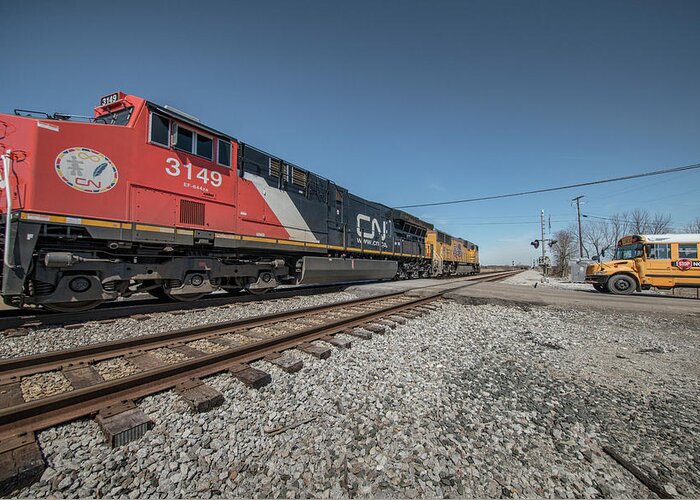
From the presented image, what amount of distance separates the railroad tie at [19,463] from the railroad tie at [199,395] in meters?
0.89

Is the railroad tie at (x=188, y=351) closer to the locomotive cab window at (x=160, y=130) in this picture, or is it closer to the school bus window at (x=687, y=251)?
the locomotive cab window at (x=160, y=130)

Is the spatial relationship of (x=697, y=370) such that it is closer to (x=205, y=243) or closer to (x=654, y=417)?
(x=654, y=417)

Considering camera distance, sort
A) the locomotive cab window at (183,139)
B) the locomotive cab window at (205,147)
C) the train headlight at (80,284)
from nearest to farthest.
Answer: the train headlight at (80,284) < the locomotive cab window at (183,139) < the locomotive cab window at (205,147)

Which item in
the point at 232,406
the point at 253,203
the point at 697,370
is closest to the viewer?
the point at 232,406

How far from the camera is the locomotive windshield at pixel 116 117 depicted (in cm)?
588

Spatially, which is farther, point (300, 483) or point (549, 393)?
point (549, 393)

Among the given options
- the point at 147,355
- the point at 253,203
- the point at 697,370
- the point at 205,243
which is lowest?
the point at 697,370

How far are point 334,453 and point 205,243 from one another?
585 cm

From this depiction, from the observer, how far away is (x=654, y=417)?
2.71m

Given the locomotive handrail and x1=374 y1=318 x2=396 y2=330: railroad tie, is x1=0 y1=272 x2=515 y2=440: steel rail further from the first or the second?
the locomotive handrail

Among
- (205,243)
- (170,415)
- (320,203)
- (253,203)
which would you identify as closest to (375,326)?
(170,415)

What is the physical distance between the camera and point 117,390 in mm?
2662

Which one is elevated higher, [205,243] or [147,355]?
[205,243]

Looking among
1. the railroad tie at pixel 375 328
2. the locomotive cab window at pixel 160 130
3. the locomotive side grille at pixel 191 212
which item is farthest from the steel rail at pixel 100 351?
the locomotive cab window at pixel 160 130
